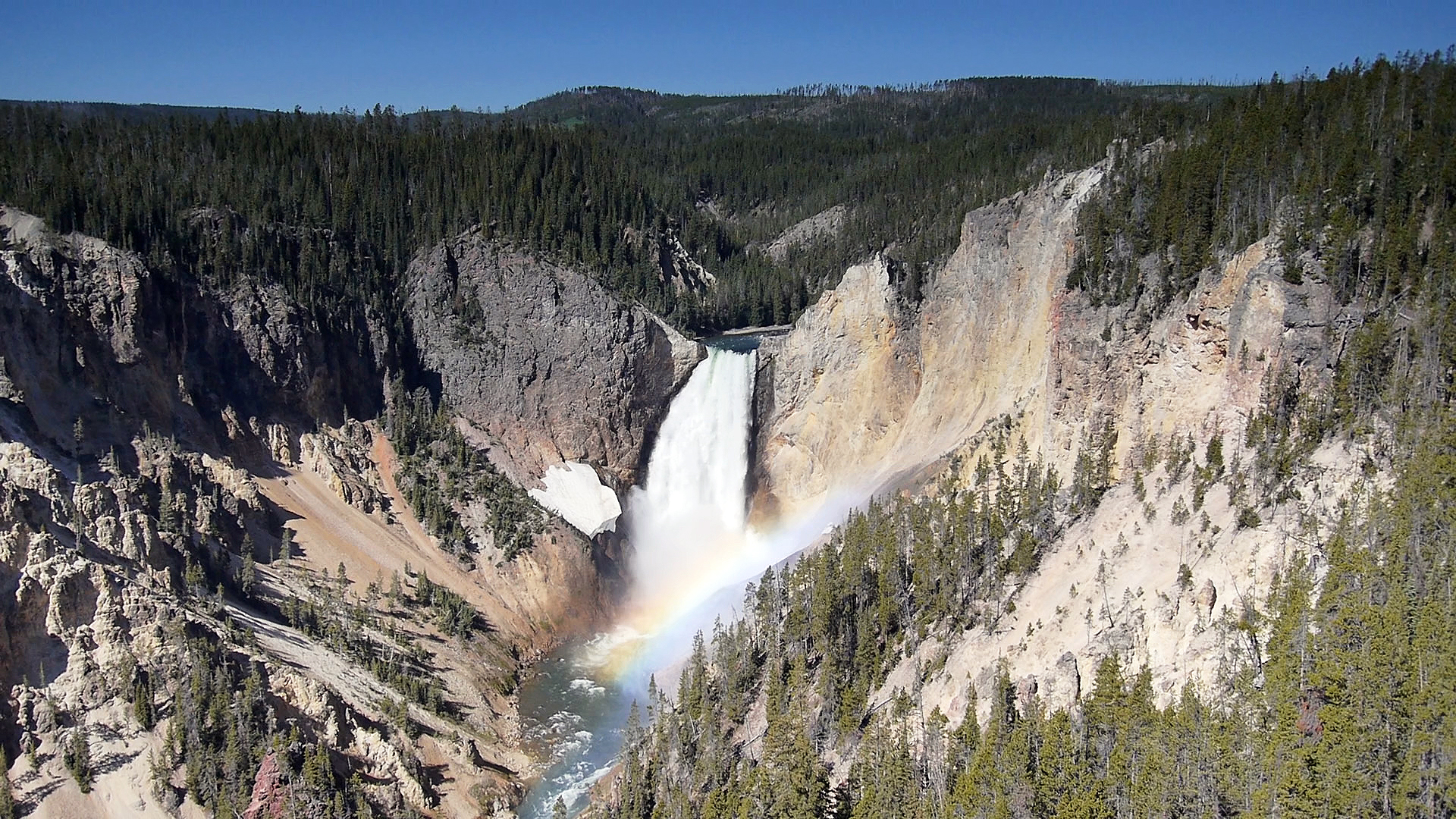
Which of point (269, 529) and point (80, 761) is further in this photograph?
point (269, 529)

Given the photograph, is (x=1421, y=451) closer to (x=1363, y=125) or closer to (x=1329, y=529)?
(x=1329, y=529)

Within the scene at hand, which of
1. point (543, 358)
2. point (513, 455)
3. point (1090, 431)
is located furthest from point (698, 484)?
point (1090, 431)

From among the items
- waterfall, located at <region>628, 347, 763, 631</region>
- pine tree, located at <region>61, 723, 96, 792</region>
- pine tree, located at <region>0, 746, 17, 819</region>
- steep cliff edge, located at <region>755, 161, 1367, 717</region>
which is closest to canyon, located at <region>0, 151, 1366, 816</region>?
steep cliff edge, located at <region>755, 161, 1367, 717</region>

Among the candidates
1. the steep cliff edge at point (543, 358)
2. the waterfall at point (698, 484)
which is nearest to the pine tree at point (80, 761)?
the steep cliff edge at point (543, 358)

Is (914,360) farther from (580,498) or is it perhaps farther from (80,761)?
(80,761)

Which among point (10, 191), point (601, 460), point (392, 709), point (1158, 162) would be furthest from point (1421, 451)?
point (10, 191)

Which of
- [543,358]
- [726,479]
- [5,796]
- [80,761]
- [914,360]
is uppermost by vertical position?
[914,360]
